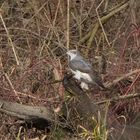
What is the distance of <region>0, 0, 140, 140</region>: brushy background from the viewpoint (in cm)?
711

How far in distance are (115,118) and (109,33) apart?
3152 millimetres

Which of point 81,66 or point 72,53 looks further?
point 72,53

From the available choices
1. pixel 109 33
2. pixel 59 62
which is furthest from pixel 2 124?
pixel 109 33

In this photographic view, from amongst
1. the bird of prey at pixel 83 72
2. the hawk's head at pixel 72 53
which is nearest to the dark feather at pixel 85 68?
the bird of prey at pixel 83 72

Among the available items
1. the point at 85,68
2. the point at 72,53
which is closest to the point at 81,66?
the point at 85,68

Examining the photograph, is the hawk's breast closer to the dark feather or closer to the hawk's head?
the dark feather

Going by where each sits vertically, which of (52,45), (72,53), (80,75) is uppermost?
(72,53)

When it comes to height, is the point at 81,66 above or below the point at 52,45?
above

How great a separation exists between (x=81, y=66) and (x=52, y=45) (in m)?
1.81

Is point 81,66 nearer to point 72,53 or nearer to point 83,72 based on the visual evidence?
point 83,72

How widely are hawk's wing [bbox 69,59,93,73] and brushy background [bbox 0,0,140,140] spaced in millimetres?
261

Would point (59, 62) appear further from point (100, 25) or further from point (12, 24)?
point (12, 24)

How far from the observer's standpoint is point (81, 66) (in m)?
6.79

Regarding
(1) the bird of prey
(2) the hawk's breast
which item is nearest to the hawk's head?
(1) the bird of prey
